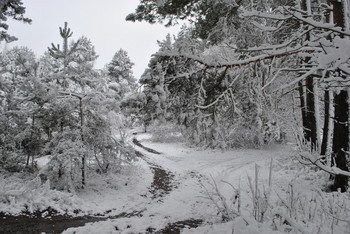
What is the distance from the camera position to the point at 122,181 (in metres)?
11.4

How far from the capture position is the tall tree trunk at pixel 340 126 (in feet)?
18.9

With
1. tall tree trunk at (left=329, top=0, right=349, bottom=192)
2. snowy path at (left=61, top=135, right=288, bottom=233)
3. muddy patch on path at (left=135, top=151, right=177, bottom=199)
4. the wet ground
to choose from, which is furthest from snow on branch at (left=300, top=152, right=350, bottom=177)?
muddy patch on path at (left=135, top=151, right=177, bottom=199)

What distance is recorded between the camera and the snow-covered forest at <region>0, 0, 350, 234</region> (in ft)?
13.1

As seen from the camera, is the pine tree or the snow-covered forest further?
the pine tree

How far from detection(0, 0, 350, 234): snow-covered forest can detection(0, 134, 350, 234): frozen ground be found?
1.7 inches

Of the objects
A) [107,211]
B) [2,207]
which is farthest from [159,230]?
[2,207]

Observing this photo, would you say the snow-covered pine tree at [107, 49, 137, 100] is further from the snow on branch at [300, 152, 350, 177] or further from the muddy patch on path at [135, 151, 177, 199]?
the snow on branch at [300, 152, 350, 177]

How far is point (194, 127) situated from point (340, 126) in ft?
13.2

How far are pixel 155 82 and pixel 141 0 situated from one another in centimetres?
380

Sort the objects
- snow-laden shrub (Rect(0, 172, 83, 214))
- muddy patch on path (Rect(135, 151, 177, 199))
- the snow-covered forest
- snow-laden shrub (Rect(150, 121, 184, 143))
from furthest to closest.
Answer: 1. snow-laden shrub (Rect(150, 121, 184, 143))
2. muddy patch on path (Rect(135, 151, 177, 199))
3. snow-laden shrub (Rect(0, 172, 83, 214))
4. the snow-covered forest

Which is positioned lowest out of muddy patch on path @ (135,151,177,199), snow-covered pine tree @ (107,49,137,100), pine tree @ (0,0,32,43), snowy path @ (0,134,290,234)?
muddy patch on path @ (135,151,177,199)

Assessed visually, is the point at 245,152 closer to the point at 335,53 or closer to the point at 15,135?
the point at 15,135

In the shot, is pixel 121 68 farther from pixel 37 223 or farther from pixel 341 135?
pixel 341 135

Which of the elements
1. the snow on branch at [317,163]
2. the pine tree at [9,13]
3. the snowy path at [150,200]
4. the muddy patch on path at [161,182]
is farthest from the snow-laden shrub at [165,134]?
the snow on branch at [317,163]
